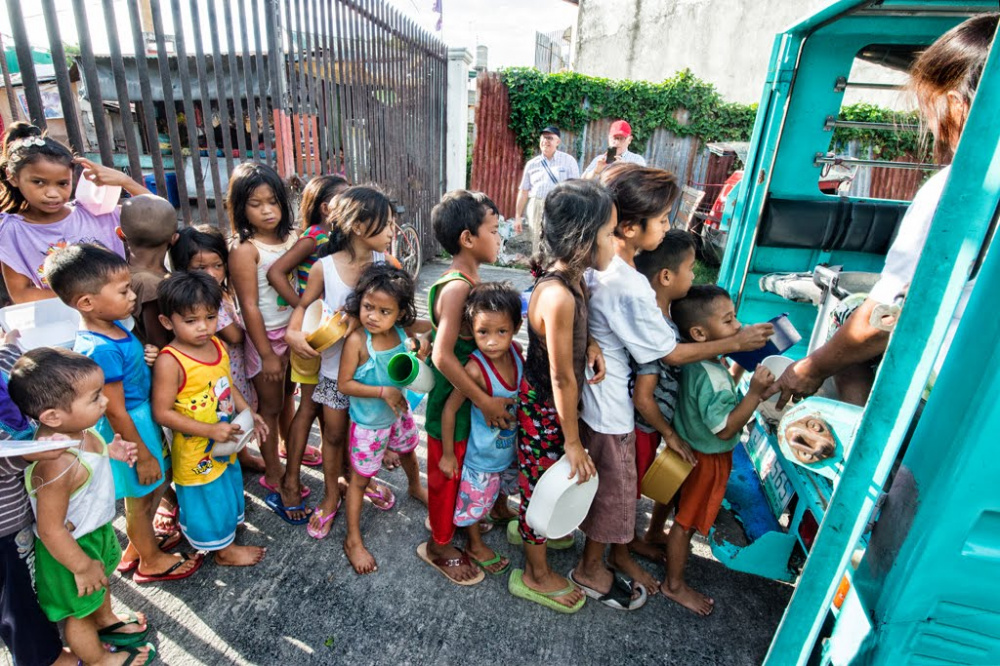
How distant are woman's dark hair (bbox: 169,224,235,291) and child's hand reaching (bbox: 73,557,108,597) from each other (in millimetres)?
1193

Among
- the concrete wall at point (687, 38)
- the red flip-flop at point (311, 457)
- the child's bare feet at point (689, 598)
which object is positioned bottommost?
the red flip-flop at point (311, 457)

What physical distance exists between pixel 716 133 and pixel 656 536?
978 centimetres

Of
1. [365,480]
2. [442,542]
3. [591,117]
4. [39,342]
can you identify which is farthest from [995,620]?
[591,117]

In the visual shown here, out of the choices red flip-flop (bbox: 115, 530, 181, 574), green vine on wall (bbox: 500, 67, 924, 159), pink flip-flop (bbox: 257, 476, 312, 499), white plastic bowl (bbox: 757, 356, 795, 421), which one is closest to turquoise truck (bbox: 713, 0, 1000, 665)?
white plastic bowl (bbox: 757, 356, 795, 421)

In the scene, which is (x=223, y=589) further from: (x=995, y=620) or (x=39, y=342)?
(x=995, y=620)

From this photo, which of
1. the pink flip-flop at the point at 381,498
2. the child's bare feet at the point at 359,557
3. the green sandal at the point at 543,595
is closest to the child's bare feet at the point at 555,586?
the green sandal at the point at 543,595

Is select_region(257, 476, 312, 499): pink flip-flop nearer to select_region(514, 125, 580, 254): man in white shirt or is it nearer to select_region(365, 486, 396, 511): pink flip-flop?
select_region(365, 486, 396, 511): pink flip-flop

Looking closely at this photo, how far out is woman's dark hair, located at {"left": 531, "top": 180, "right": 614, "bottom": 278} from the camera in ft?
5.56

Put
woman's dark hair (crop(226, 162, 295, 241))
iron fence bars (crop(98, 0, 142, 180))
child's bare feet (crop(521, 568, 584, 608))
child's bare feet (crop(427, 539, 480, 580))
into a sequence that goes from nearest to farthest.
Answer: child's bare feet (crop(521, 568, 584, 608))
child's bare feet (crop(427, 539, 480, 580))
woman's dark hair (crop(226, 162, 295, 241))
iron fence bars (crop(98, 0, 142, 180))

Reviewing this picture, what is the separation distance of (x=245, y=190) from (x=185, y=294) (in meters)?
0.68

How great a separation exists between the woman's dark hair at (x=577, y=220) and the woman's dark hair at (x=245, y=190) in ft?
4.54

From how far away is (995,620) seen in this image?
1130mm

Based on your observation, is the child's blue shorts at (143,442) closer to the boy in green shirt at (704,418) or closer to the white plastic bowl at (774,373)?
the boy in green shirt at (704,418)

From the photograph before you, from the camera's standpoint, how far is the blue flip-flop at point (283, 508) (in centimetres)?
256
